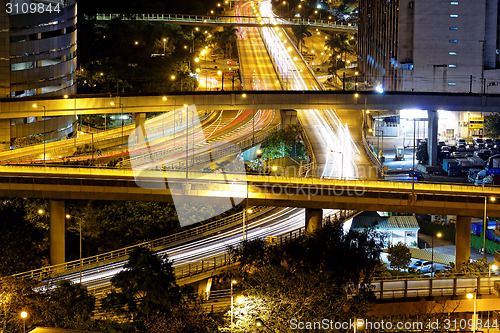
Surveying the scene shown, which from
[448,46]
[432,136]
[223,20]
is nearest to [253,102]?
[432,136]

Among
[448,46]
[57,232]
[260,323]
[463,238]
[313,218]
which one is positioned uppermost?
[448,46]

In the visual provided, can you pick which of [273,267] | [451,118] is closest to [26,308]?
[273,267]

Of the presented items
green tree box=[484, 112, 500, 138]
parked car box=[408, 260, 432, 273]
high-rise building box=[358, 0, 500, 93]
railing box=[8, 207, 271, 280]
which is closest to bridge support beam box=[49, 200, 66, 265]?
railing box=[8, 207, 271, 280]

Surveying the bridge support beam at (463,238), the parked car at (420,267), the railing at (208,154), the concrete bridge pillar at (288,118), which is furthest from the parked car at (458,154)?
the bridge support beam at (463,238)

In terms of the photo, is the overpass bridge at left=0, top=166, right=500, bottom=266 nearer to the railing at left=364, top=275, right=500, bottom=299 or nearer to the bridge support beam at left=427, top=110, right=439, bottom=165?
the railing at left=364, top=275, right=500, bottom=299

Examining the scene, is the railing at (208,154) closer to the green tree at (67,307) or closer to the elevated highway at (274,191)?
the elevated highway at (274,191)

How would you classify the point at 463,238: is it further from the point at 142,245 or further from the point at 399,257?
the point at 142,245

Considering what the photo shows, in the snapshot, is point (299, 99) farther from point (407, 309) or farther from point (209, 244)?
point (407, 309)
